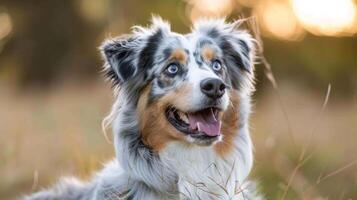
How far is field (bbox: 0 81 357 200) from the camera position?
9.37 meters

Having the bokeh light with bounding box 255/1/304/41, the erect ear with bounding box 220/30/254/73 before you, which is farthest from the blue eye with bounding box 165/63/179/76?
the bokeh light with bounding box 255/1/304/41

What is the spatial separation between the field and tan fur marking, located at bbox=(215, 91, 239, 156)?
384 mm

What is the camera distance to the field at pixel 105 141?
9.37m

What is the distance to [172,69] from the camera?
6840 millimetres

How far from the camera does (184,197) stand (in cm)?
659

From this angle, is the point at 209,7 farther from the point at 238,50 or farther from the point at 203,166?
the point at 203,166

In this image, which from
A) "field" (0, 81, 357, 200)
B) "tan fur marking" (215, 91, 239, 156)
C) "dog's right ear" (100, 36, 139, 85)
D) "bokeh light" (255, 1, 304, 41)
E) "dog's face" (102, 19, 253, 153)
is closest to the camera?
"dog's face" (102, 19, 253, 153)

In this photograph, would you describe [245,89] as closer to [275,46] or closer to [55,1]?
[275,46]

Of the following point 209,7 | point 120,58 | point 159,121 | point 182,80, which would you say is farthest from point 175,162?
point 209,7

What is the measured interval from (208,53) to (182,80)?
0.36 m

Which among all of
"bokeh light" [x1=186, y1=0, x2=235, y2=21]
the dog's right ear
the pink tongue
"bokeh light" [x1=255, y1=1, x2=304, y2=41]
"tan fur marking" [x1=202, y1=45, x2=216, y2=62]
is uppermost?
the dog's right ear

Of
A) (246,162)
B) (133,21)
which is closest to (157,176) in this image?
(246,162)

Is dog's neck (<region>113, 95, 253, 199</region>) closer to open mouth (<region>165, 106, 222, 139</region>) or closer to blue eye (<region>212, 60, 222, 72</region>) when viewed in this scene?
open mouth (<region>165, 106, 222, 139</region>)

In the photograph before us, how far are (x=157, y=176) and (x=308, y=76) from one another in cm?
1618
